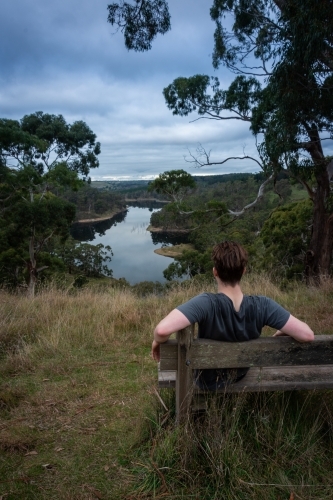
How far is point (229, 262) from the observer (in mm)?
1983

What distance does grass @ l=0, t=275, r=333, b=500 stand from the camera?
202 centimetres

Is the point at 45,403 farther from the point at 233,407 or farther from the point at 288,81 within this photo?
the point at 288,81

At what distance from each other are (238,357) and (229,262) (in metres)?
0.47

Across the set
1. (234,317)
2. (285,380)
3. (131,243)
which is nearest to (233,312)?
(234,317)

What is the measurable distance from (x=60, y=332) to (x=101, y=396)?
159cm

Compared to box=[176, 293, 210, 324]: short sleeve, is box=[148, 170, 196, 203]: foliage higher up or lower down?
higher up

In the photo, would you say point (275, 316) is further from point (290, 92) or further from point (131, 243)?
point (131, 243)

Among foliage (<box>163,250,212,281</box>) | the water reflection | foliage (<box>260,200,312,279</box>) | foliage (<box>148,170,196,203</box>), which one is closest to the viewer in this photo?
foliage (<box>148,170,196,203</box>)

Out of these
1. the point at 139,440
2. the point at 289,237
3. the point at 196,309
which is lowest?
the point at 139,440

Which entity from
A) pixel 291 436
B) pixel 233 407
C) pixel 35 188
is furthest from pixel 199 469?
pixel 35 188

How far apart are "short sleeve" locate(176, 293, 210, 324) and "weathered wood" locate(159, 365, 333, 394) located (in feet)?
1.49

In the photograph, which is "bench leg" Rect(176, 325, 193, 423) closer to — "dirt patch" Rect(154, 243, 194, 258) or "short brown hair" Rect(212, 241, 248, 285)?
"short brown hair" Rect(212, 241, 248, 285)

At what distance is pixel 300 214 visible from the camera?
1794cm

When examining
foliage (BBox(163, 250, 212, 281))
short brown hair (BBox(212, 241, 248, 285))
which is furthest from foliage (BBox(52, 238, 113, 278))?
short brown hair (BBox(212, 241, 248, 285))
